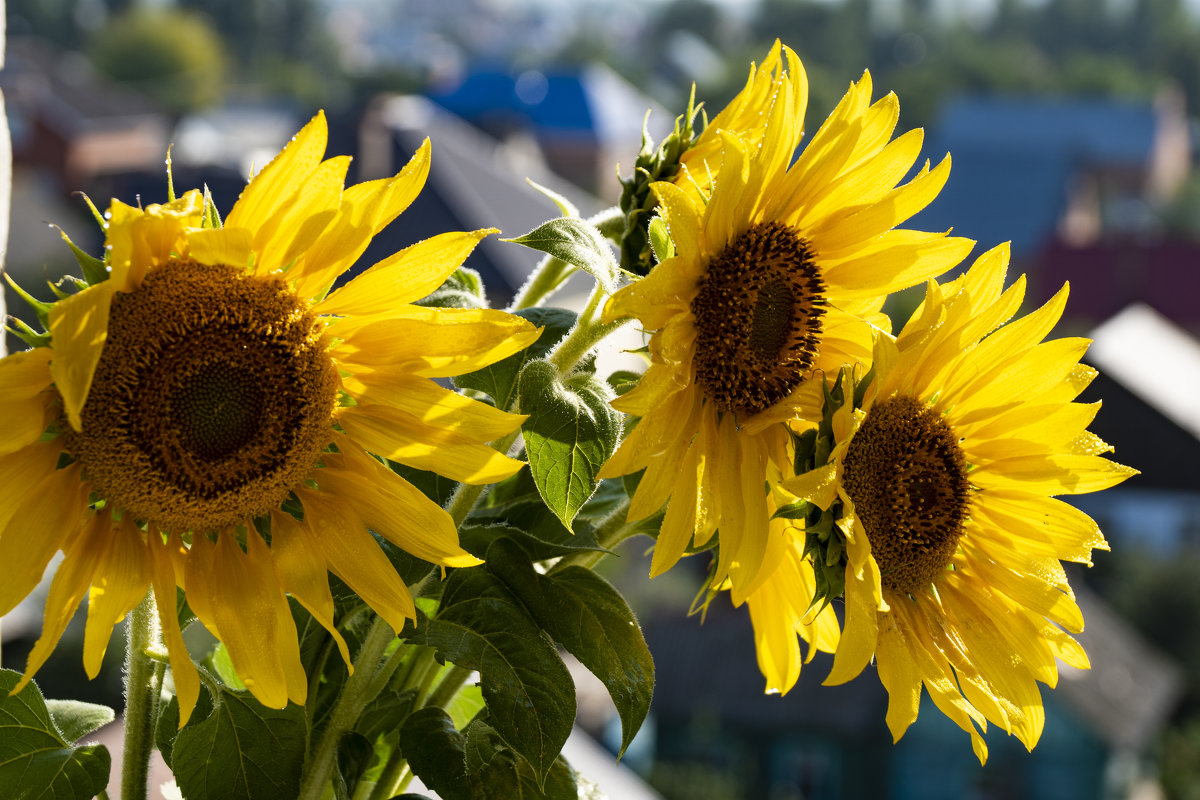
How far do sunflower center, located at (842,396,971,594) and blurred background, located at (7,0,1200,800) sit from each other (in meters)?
0.29

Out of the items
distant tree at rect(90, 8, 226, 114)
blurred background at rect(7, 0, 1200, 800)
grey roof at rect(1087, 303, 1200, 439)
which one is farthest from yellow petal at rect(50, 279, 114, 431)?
distant tree at rect(90, 8, 226, 114)

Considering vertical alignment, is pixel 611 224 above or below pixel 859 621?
above

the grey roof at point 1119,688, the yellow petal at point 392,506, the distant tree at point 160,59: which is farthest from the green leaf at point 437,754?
the distant tree at point 160,59

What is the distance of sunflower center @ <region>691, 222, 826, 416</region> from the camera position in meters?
0.54

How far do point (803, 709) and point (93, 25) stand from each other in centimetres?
3625

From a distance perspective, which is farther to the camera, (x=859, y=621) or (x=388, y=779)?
(x=388, y=779)

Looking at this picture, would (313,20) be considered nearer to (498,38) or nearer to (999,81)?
(498,38)

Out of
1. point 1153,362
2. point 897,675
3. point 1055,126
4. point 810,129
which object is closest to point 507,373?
point 897,675

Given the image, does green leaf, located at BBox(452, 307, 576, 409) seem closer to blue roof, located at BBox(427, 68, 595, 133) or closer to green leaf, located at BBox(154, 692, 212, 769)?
green leaf, located at BBox(154, 692, 212, 769)

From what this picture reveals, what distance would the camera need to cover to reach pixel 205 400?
0.48m

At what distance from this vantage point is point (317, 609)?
49cm

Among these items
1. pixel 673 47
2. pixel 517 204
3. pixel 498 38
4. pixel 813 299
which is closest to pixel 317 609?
pixel 813 299

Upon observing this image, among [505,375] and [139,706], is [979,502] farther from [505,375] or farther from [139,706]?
[139,706]

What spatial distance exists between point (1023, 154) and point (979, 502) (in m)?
27.3
